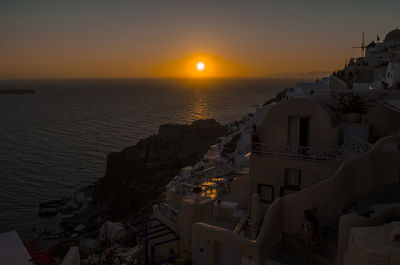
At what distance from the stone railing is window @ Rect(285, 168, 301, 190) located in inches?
222

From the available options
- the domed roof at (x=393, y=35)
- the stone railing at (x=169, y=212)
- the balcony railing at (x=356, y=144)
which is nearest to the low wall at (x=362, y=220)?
the balcony railing at (x=356, y=144)

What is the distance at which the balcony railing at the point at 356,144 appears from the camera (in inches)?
458

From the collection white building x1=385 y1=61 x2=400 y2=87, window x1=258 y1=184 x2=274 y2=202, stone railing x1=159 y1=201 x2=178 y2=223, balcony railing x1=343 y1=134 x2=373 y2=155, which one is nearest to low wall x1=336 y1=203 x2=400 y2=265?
balcony railing x1=343 y1=134 x2=373 y2=155

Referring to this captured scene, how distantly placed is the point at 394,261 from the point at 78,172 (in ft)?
180

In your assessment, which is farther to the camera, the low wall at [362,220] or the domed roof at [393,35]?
the domed roof at [393,35]

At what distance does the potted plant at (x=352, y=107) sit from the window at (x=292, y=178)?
10.9ft

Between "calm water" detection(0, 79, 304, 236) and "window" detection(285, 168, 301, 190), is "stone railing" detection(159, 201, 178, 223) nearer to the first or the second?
"window" detection(285, 168, 301, 190)

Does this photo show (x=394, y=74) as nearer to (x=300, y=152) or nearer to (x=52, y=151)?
(x=300, y=152)

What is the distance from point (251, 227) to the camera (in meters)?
12.2

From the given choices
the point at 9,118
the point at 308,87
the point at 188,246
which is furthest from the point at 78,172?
the point at 9,118

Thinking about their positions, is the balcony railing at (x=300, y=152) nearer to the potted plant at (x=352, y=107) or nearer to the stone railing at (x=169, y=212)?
the potted plant at (x=352, y=107)

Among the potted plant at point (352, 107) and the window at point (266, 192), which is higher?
the potted plant at point (352, 107)

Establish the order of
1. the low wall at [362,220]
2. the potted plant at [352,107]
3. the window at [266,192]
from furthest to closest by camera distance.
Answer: the window at [266,192]
the potted plant at [352,107]
the low wall at [362,220]

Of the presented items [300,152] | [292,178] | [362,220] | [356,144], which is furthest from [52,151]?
[362,220]
